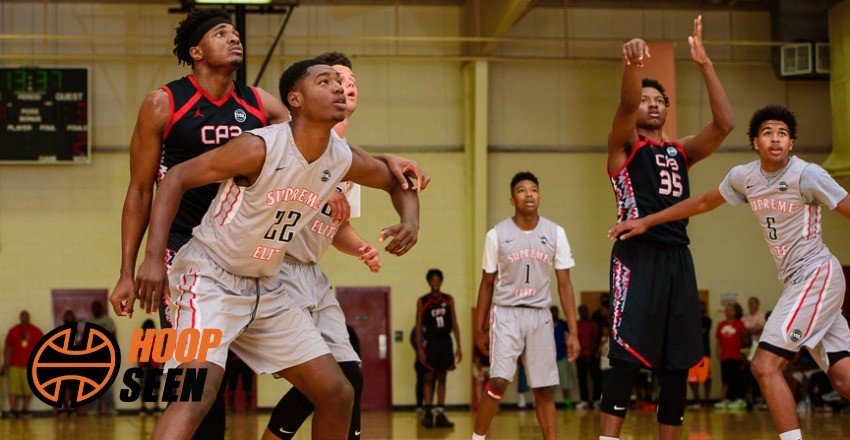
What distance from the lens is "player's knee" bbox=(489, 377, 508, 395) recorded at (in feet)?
27.1

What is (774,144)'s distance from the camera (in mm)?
6570

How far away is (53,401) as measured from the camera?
181 inches

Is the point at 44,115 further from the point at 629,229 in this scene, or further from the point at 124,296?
the point at 124,296

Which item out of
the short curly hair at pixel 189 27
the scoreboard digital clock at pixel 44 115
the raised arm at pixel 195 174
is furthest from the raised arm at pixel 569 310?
the scoreboard digital clock at pixel 44 115

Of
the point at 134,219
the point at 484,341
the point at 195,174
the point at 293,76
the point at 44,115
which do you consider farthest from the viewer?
the point at 44,115

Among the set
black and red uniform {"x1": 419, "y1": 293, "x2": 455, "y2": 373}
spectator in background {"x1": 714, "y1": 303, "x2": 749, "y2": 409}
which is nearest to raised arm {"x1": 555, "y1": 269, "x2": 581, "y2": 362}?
black and red uniform {"x1": 419, "y1": 293, "x2": 455, "y2": 373}

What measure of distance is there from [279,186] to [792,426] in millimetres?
3474

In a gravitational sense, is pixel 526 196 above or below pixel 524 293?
above

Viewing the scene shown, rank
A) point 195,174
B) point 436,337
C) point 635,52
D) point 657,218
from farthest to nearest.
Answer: point 436,337 → point 657,218 → point 635,52 → point 195,174

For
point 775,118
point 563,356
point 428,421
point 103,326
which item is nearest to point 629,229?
point 775,118

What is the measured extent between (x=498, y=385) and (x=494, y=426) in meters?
6.17

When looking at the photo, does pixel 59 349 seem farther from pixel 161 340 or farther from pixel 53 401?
pixel 161 340

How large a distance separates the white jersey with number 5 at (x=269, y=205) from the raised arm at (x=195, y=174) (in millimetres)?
56

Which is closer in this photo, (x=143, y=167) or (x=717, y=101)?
(x=143, y=167)
